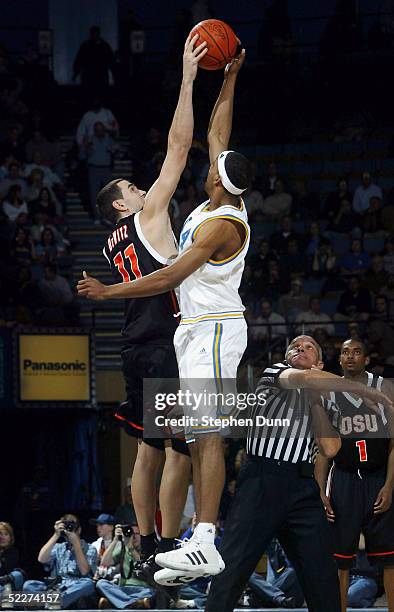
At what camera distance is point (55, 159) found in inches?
695

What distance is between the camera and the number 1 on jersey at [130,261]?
6.72 metres

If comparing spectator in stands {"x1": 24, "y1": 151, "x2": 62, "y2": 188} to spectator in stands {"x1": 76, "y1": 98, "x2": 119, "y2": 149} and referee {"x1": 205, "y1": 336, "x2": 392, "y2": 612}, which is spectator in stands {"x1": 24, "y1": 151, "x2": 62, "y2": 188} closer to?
spectator in stands {"x1": 76, "y1": 98, "x2": 119, "y2": 149}

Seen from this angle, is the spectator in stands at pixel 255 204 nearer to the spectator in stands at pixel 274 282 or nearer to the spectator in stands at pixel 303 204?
the spectator in stands at pixel 303 204

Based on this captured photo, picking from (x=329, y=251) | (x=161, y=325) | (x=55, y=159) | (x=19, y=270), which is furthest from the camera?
(x=55, y=159)

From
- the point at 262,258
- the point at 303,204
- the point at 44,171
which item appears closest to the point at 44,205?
the point at 44,171

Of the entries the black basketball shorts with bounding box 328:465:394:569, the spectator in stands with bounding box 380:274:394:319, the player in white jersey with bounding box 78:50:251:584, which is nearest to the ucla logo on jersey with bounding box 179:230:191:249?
the player in white jersey with bounding box 78:50:251:584

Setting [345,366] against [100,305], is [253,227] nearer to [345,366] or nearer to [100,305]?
[100,305]

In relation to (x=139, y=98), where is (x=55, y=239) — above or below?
below

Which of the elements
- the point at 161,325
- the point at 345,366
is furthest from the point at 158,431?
the point at 345,366

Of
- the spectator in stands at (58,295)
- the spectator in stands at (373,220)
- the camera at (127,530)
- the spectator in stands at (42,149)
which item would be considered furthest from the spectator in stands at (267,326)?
the spectator in stands at (42,149)

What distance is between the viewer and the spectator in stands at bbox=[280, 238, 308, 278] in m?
15.5

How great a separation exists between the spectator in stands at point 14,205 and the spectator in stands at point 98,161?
4.24ft

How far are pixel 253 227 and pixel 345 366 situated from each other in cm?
843

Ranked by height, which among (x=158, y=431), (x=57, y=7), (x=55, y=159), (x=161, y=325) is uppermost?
(x=57, y=7)
